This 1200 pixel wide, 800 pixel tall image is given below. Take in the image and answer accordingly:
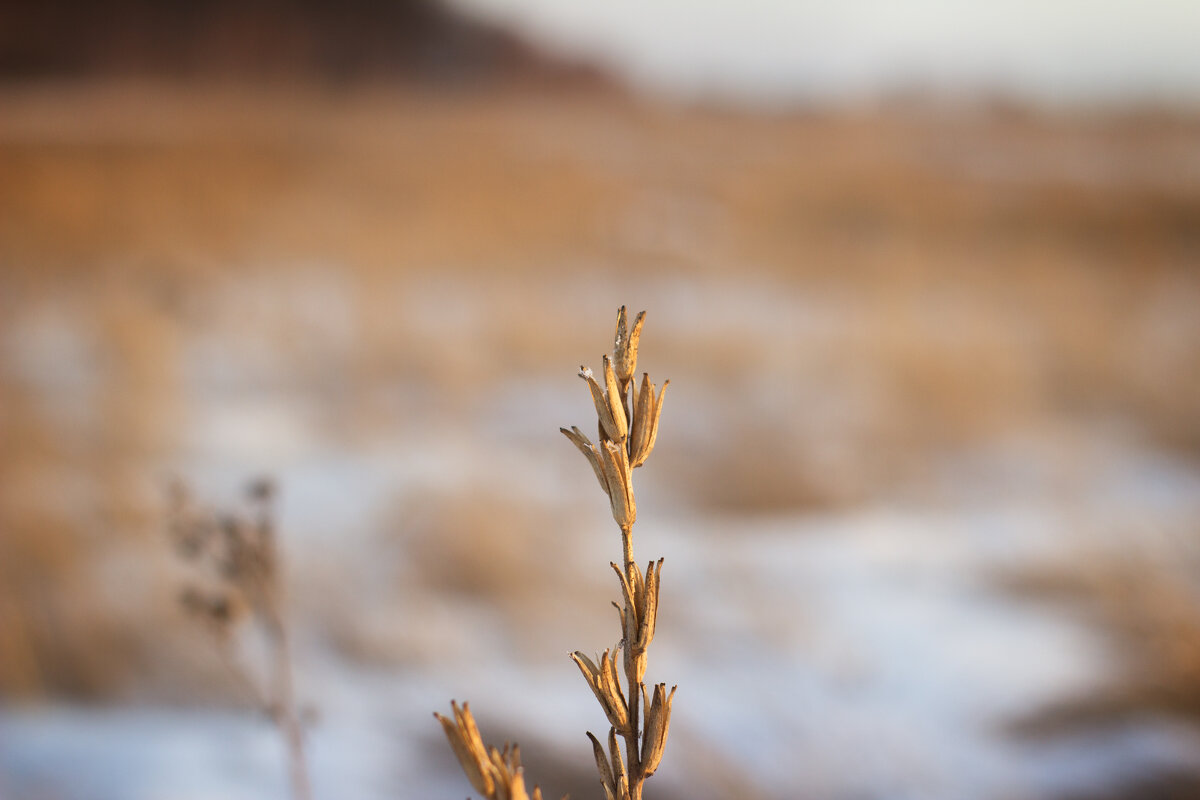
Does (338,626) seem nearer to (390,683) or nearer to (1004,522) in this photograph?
(390,683)

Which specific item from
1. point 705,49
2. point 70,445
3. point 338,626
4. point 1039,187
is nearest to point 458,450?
point 338,626

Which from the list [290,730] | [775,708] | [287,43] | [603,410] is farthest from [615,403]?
[287,43]

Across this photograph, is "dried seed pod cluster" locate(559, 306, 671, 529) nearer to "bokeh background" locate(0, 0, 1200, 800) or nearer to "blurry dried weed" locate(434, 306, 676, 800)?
"blurry dried weed" locate(434, 306, 676, 800)

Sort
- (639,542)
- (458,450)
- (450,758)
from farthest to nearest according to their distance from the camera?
(458,450) < (639,542) < (450,758)

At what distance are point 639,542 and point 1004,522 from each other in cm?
42

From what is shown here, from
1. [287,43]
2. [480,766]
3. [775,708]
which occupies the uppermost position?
[287,43]

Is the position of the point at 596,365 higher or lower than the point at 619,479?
higher

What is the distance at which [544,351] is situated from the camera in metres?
1.21

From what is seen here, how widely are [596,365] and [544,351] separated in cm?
8

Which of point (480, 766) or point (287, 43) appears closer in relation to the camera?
point (480, 766)

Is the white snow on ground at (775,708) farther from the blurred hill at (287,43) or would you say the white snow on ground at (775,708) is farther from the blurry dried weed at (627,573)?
the blurred hill at (287,43)

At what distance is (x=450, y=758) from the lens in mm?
617

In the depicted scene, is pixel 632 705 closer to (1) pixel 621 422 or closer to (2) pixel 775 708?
(1) pixel 621 422

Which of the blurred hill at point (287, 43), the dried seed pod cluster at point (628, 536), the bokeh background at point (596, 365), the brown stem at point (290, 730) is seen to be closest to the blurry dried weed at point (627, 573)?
the dried seed pod cluster at point (628, 536)
